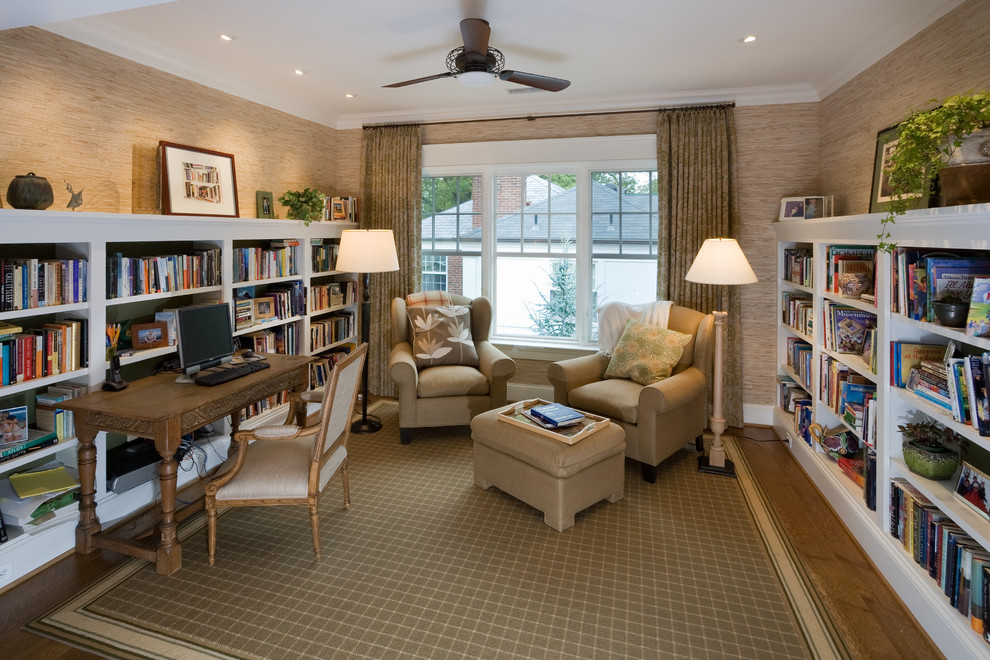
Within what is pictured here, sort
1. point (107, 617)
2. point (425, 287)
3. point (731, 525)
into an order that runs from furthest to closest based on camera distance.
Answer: point (425, 287), point (731, 525), point (107, 617)

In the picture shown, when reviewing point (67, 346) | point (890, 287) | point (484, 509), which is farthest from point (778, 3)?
point (67, 346)

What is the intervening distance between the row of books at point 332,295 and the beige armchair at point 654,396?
7.01 feet

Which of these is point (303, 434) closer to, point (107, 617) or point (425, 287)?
point (107, 617)

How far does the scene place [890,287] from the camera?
256 centimetres

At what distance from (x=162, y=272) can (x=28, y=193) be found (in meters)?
0.84

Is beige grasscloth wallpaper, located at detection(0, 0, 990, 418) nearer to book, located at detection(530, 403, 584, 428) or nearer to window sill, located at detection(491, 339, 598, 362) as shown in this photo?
window sill, located at detection(491, 339, 598, 362)

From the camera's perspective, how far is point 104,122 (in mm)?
3277

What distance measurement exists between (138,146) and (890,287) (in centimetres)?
412

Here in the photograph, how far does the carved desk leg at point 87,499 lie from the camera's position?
277 centimetres

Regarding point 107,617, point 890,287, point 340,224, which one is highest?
point 340,224

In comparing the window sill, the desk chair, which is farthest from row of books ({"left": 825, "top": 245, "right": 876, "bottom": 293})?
the desk chair

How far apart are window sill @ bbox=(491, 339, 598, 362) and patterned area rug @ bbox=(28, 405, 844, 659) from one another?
1848mm

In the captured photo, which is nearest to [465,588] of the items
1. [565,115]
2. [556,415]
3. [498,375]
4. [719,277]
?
[556,415]

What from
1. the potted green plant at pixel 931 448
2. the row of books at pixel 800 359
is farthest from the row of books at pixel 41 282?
the row of books at pixel 800 359
